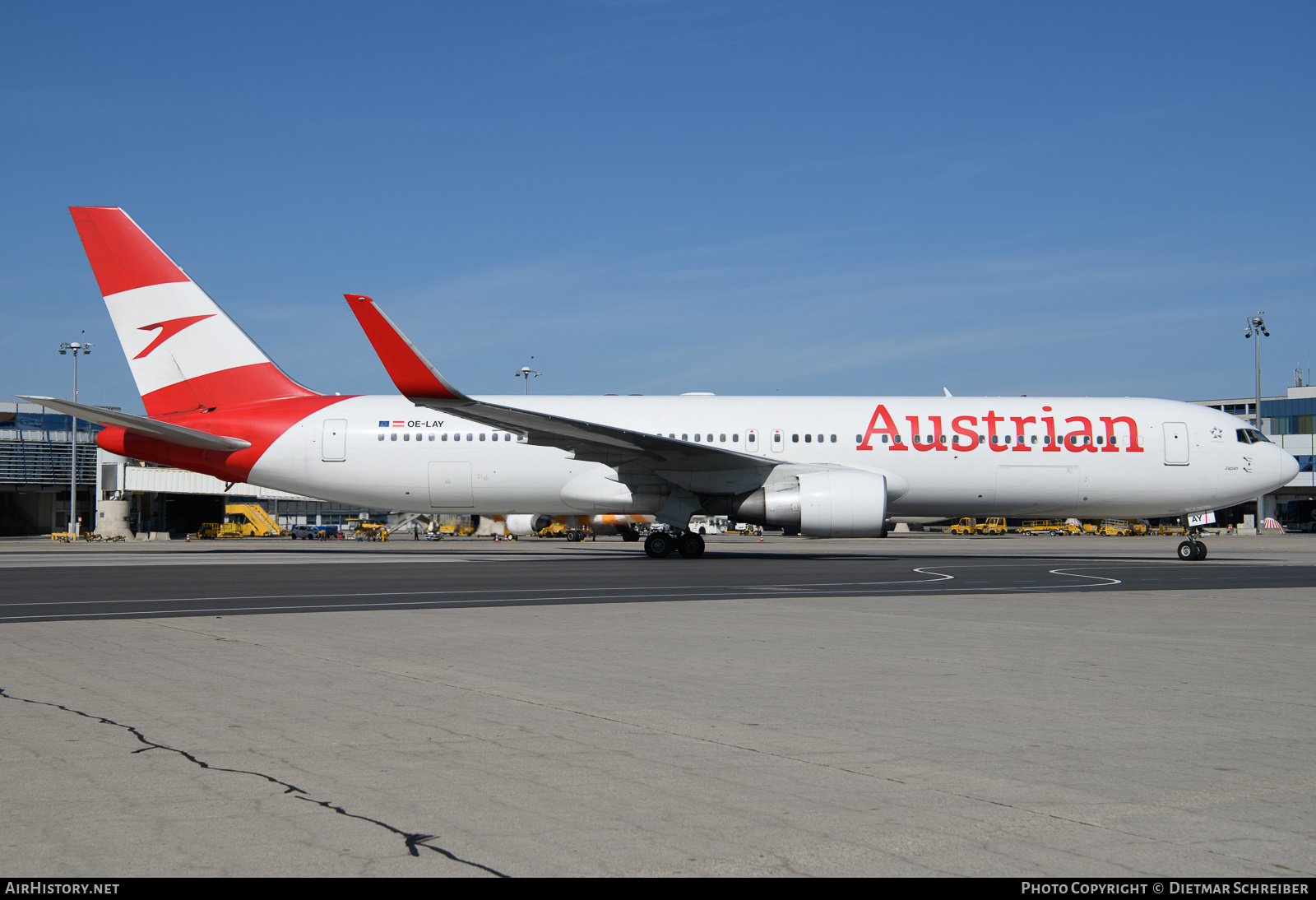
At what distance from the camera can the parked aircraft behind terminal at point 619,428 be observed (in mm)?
24547

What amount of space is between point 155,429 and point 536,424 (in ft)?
31.4

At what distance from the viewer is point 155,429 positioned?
24141mm

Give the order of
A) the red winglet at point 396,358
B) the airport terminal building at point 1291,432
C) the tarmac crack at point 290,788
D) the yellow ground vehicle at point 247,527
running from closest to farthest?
the tarmac crack at point 290,788 < the red winglet at point 396,358 < the yellow ground vehicle at point 247,527 < the airport terminal building at point 1291,432

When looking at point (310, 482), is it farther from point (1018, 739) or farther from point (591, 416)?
point (1018, 739)

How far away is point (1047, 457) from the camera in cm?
2461

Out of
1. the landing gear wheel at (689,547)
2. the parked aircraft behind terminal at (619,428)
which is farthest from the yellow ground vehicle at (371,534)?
the landing gear wheel at (689,547)

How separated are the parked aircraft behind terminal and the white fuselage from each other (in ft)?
0.13

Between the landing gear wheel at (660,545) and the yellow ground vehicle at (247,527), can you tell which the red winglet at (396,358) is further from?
the yellow ground vehicle at (247,527)

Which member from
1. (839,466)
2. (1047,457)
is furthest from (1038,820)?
(1047,457)

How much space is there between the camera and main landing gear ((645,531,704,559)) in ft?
79.2

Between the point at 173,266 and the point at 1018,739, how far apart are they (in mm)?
25419

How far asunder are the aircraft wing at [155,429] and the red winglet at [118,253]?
3.51 m

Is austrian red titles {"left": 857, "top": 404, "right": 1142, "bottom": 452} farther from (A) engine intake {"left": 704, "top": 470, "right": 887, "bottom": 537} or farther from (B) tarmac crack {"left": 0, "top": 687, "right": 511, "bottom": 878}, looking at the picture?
(B) tarmac crack {"left": 0, "top": 687, "right": 511, "bottom": 878}

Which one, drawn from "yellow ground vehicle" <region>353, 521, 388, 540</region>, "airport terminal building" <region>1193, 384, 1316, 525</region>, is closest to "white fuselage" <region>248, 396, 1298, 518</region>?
"yellow ground vehicle" <region>353, 521, 388, 540</region>
